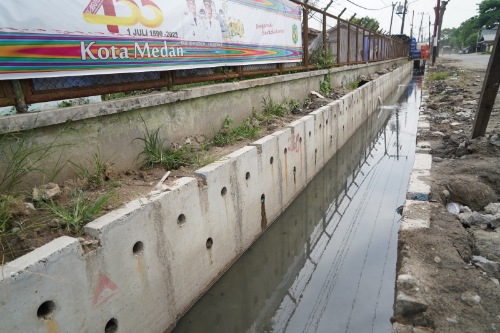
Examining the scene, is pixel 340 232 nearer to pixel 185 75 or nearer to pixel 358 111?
pixel 185 75

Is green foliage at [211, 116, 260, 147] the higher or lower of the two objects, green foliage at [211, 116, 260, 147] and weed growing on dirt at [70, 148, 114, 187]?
the lower

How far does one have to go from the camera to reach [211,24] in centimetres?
530

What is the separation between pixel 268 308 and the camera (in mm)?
4047

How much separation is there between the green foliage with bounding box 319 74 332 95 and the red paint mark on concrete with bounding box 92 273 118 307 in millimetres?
8573

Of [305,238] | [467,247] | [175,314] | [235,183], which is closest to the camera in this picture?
[175,314]

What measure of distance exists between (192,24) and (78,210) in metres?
3.17

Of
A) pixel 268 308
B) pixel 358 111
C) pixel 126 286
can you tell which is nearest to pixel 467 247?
pixel 268 308

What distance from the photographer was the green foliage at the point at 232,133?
5.27 meters

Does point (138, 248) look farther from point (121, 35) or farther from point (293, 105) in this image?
point (293, 105)

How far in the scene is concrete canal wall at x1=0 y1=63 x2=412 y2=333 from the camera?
2.18 metres

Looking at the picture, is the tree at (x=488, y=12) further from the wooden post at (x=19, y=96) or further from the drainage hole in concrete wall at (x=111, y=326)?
the drainage hole in concrete wall at (x=111, y=326)

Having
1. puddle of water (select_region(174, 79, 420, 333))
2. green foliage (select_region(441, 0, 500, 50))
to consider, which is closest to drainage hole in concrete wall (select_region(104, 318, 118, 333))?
Result: puddle of water (select_region(174, 79, 420, 333))

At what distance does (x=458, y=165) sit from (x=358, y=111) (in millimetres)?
6086

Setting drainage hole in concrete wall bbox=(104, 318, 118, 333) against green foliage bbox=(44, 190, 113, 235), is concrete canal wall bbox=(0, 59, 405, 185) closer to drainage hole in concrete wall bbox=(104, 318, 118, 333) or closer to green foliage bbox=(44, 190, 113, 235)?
green foliage bbox=(44, 190, 113, 235)
